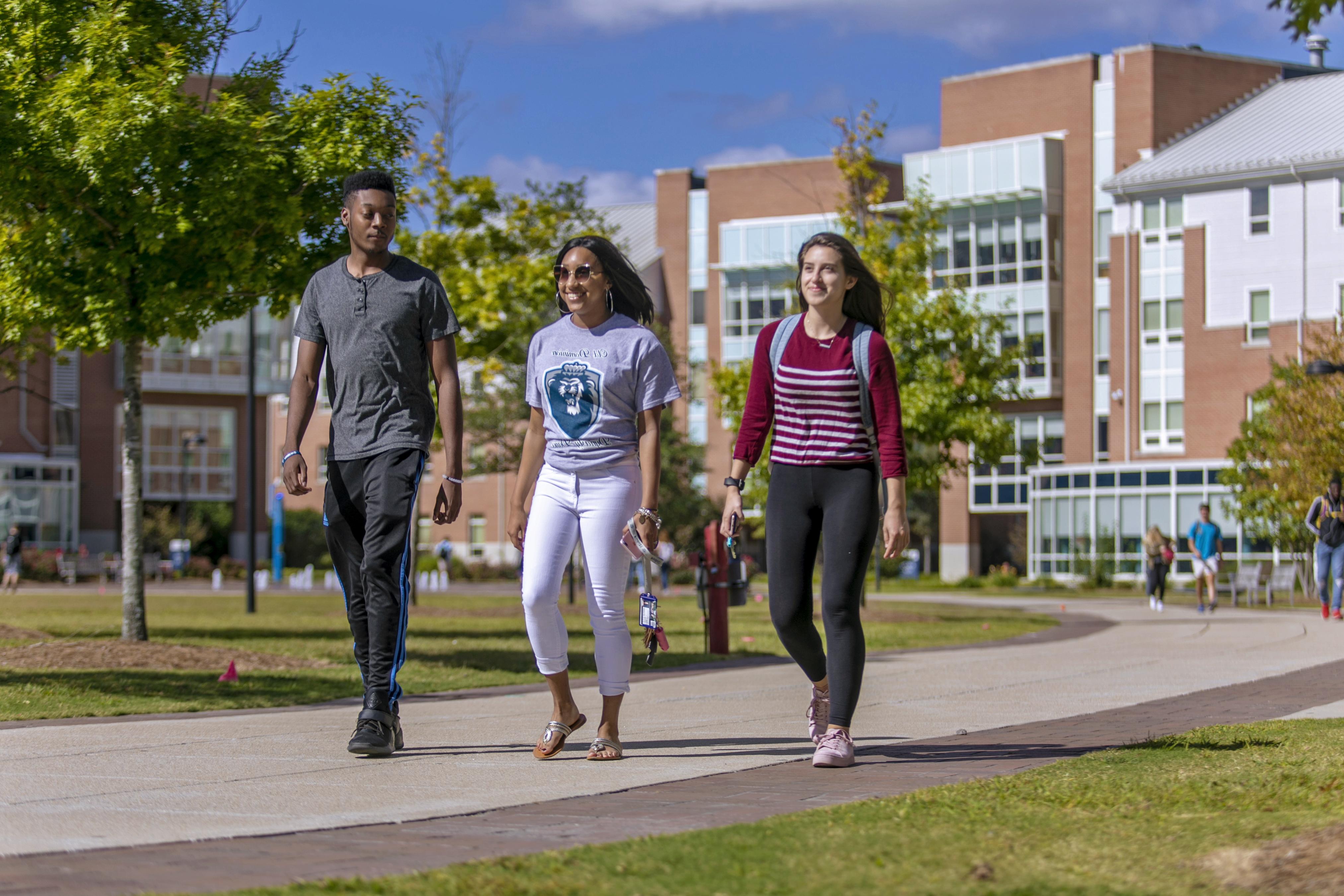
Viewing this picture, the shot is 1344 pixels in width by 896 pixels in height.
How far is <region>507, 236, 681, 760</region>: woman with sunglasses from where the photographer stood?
626 centimetres

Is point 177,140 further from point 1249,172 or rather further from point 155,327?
point 1249,172

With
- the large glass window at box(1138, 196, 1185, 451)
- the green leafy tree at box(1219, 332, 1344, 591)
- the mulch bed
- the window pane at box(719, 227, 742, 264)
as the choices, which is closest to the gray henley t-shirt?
the mulch bed

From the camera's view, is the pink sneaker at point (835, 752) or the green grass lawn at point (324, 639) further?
the green grass lawn at point (324, 639)

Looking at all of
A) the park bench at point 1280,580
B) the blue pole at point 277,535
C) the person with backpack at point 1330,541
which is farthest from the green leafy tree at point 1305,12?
the blue pole at point 277,535

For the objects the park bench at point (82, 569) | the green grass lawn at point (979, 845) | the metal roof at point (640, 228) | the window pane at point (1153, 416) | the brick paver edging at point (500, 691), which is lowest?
the park bench at point (82, 569)

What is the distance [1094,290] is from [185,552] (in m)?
33.5

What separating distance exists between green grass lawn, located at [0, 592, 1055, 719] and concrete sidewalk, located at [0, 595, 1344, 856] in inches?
38.8

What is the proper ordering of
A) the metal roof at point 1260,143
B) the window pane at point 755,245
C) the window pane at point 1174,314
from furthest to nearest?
the window pane at point 755,245
the window pane at point 1174,314
the metal roof at point 1260,143

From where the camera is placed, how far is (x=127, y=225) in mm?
12648

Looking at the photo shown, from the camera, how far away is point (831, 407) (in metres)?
6.26

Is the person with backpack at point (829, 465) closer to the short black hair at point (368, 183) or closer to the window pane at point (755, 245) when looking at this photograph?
the short black hair at point (368, 183)

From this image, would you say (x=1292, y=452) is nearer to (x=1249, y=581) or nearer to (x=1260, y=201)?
(x=1249, y=581)

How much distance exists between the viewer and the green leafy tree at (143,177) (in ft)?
40.0

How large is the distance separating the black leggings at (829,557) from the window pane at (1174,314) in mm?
51740
